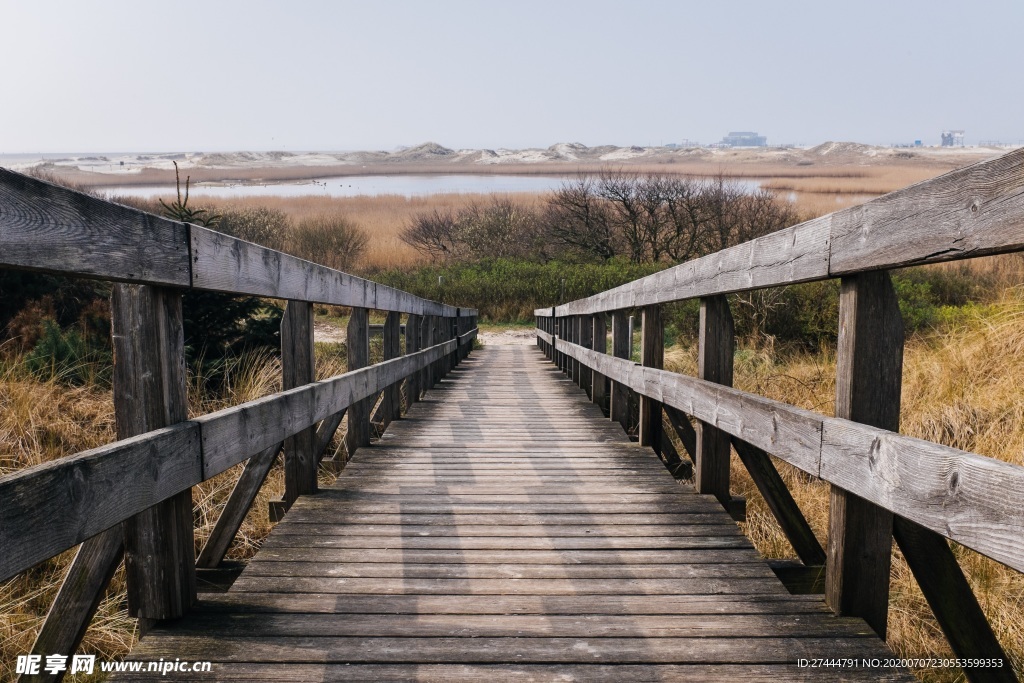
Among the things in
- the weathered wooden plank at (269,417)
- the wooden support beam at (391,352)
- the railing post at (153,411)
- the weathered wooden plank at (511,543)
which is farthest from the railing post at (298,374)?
the wooden support beam at (391,352)

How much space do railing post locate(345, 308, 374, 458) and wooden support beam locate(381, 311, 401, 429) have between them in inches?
44.2

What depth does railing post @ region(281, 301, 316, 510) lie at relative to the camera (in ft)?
12.3

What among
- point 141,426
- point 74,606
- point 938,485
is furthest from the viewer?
point 141,426

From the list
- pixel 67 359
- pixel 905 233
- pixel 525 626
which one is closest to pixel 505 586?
pixel 525 626

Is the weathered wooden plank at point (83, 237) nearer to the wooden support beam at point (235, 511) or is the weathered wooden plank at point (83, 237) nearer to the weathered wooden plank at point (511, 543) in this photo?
the wooden support beam at point (235, 511)

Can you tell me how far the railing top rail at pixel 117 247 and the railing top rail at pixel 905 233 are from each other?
190cm

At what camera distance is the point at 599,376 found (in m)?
7.95

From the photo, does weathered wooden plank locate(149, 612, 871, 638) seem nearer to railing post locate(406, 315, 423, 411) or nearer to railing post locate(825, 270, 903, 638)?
railing post locate(825, 270, 903, 638)

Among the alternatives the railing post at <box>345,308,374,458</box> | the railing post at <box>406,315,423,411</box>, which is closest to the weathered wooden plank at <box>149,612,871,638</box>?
the railing post at <box>345,308,374,458</box>

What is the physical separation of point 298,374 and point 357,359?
1.23 m

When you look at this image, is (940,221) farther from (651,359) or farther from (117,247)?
(651,359)

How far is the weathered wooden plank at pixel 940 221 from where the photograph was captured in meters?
1.60

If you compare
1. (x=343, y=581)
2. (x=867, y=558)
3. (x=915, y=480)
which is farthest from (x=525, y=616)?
(x=915, y=480)

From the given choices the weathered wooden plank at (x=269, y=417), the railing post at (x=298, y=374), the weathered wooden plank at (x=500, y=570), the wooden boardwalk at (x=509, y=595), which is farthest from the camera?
the railing post at (x=298, y=374)
